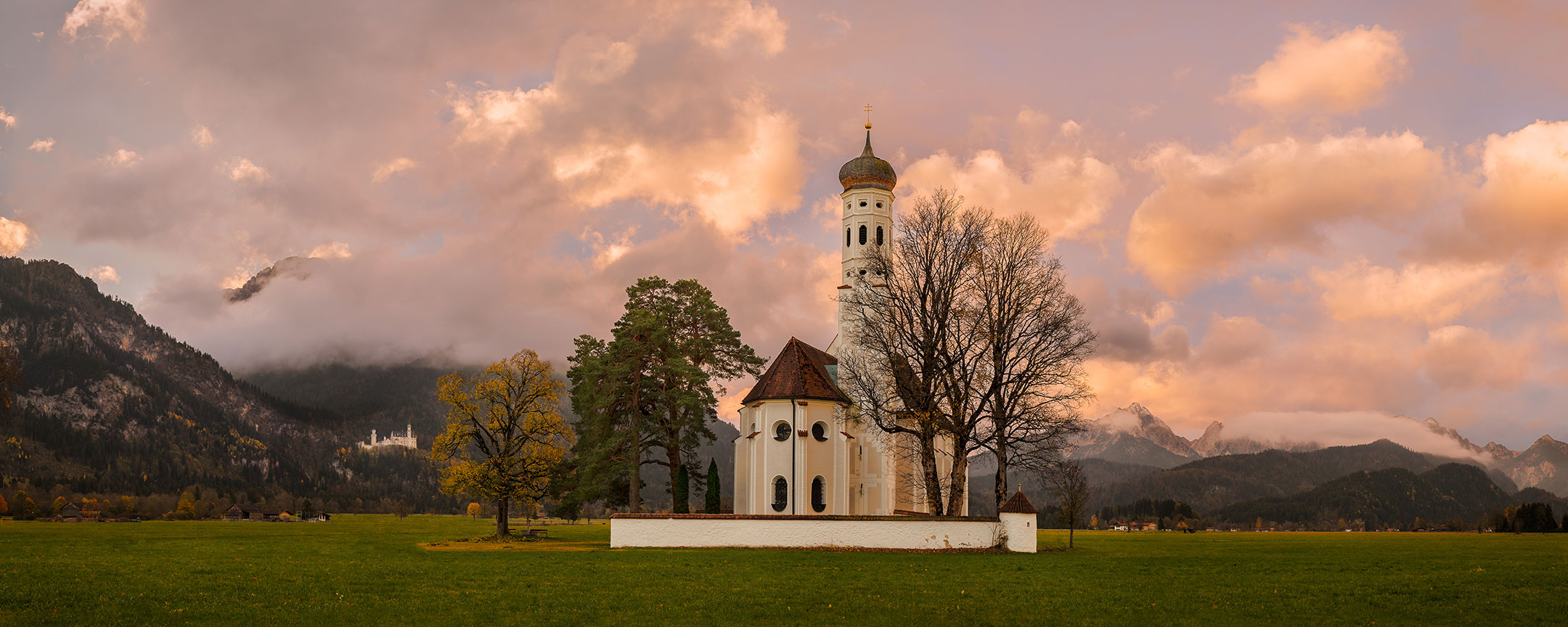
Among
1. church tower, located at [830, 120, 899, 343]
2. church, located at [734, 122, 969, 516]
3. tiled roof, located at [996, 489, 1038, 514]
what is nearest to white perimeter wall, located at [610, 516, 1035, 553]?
tiled roof, located at [996, 489, 1038, 514]

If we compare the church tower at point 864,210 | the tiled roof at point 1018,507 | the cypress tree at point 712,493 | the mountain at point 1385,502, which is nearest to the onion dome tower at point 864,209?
the church tower at point 864,210

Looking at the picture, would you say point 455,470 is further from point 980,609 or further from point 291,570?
point 980,609

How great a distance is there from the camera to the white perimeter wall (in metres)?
35.7

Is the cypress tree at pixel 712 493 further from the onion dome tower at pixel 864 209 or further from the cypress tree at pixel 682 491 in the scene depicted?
the onion dome tower at pixel 864 209

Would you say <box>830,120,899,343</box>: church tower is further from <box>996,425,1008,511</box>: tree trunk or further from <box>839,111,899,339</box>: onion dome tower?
<box>996,425,1008,511</box>: tree trunk

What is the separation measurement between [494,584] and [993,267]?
25851 millimetres

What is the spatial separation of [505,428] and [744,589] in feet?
98.1

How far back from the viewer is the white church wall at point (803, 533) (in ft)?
117

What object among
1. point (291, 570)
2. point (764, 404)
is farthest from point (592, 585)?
point (764, 404)

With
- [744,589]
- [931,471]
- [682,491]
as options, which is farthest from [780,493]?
[744,589]

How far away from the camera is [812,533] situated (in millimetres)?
35781

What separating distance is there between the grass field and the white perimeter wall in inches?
123

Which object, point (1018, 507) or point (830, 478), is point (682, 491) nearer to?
point (830, 478)

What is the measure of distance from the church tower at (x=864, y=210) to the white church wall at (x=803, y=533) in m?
22.4
